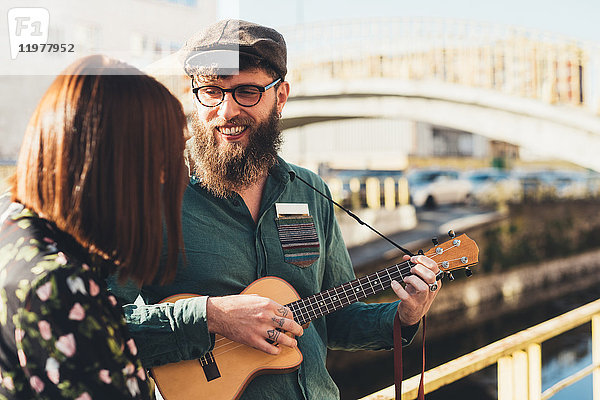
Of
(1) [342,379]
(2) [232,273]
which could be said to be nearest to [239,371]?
(2) [232,273]

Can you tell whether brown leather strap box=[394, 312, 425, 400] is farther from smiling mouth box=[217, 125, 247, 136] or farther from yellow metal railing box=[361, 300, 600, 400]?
smiling mouth box=[217, 125, 247, 136]

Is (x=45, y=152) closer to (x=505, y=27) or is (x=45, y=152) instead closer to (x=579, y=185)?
(x=505, y=27)

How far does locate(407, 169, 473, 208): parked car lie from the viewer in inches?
739

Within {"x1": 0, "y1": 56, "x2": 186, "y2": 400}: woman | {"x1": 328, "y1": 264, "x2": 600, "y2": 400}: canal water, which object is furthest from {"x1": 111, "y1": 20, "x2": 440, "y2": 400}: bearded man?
{"x1": 328, "y1": 264, "x2": 600, "y2": 400}: canal water

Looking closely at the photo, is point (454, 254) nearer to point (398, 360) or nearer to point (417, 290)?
point (417, 290)

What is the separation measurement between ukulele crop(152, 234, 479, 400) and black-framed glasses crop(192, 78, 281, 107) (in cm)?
51

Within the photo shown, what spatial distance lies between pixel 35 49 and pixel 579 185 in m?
18.3

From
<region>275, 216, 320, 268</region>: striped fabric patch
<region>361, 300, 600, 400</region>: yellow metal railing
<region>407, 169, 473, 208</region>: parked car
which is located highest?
<region>275, 216, 320, 268</region>: striped fabric patch

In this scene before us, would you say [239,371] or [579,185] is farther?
[579,185]

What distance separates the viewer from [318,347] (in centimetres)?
181

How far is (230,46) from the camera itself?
1755 mm

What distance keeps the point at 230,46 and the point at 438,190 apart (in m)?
17.9

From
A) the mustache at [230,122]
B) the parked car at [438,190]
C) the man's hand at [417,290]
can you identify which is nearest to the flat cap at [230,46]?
the mustache at [230,122]

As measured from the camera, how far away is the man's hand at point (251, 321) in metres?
1.53
